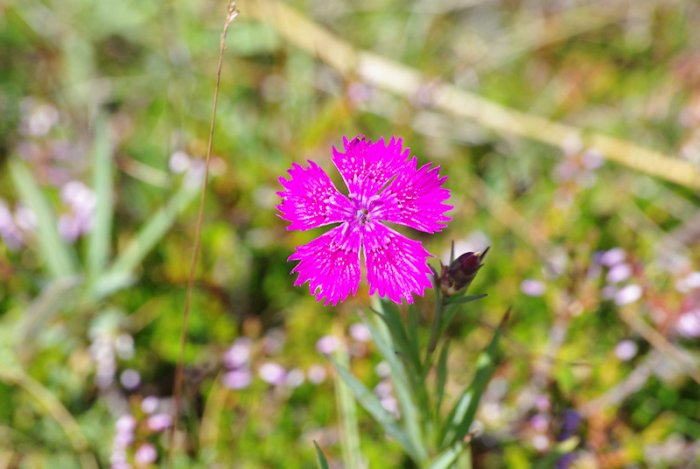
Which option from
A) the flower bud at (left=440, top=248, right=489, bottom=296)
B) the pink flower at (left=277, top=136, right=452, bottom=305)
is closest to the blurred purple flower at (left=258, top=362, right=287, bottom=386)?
the pink flower at (left=277, top=136, right=452, bottom=305)

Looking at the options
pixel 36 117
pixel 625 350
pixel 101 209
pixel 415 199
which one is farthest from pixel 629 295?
pixel 36 117

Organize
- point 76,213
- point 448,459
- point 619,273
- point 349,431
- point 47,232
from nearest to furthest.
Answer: point 448,459 → point 349,431 → point 619,273 → point 47,232 → point 76,213

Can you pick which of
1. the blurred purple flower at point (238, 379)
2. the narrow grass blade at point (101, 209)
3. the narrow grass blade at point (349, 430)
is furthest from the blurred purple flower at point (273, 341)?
the narrow grass blade at point (101, 209)

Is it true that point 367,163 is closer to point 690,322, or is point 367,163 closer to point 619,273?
point 619,273

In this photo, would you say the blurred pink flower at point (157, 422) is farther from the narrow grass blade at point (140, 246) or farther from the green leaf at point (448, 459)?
the green leaf at point (448, 459)

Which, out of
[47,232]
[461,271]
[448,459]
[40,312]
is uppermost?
[47,232]
